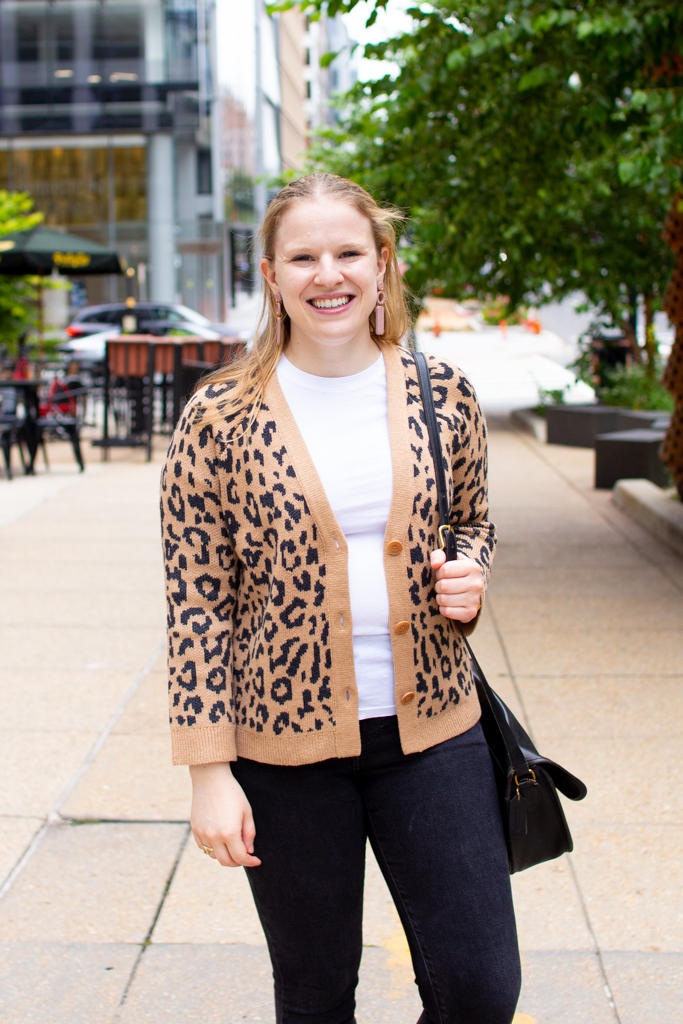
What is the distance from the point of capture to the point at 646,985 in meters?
2.87

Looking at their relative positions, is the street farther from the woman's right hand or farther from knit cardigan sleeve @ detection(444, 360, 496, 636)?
knit cardigan sleeve @ detection(444, 360, 496, 636)

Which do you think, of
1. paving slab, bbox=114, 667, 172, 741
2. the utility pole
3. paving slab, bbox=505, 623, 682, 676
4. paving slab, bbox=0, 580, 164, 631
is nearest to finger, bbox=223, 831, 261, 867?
paving slab, bbox=114, 667, 172, 741

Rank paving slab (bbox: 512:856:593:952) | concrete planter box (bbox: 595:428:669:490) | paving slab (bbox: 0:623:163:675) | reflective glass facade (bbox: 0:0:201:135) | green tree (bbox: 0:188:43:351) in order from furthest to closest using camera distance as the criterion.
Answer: reflective glass facade (bbox: 0:0:201:135), green tree (bbox: 0:188:43:351), concrete planter box (bbox: 595:428:669:490), paving slab (bbox: 0:623:163:675), paving slab (bbox: 512:856:593:952)

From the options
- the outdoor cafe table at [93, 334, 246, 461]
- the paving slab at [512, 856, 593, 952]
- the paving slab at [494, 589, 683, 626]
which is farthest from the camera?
the outdoor cafe table at [93, 334, 246, 461]

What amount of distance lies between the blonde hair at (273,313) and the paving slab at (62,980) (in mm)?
1646

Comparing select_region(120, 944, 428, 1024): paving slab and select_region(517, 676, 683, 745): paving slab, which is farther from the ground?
select_region(517, 676, 683, 745): paving slab

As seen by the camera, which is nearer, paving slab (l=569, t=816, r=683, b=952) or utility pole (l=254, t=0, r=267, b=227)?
paving slab (l=569, t=816, r=683, b=952)

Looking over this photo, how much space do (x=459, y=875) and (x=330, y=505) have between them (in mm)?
642

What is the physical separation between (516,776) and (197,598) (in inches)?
25.6

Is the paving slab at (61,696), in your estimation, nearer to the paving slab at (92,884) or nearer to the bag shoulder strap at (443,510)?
the paving slab at (92,884)

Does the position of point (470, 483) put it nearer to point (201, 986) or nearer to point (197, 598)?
point (197, 598)

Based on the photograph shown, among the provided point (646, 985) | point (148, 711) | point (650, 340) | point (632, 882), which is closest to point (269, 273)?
point (646, 985)

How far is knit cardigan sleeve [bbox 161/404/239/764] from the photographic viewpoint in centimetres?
193

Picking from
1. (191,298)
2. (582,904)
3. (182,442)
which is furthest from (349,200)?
(191,298)
